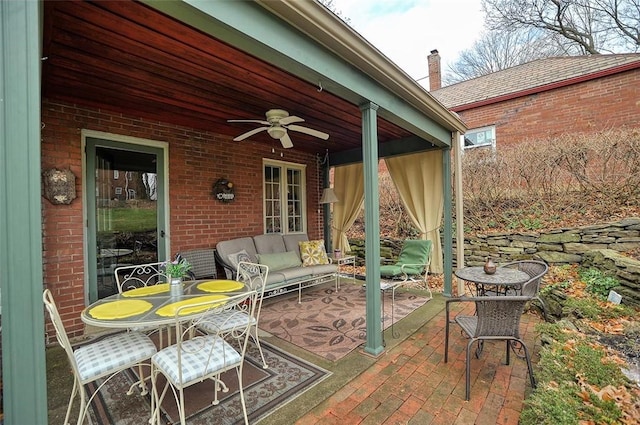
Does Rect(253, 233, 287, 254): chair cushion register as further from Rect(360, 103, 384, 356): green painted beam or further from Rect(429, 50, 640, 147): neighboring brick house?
Rect(429, 50, 640, 147): neighboring brick house

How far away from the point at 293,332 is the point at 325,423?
4.56ft

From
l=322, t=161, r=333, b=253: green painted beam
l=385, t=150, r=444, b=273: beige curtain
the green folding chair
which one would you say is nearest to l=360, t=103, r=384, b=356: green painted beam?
the green folding chair

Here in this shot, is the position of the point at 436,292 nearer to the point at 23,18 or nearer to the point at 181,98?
the point at 181,98

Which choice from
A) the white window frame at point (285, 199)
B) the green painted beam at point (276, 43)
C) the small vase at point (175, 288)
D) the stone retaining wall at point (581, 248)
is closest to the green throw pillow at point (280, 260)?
the white window frame at point (285, 199)

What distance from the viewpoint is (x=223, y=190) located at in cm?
455

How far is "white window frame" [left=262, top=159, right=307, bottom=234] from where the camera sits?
17.6 ft

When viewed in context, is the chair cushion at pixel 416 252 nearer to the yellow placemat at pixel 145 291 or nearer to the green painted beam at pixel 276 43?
the green painted beam at pixel 276 43

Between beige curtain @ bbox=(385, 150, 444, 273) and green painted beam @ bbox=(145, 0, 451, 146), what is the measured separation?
2.45 meters

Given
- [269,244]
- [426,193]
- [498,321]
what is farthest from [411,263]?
[498,321]

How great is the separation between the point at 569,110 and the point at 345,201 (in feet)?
18.5

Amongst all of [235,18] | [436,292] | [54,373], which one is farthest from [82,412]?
[436,292]

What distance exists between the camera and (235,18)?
162 centimetres

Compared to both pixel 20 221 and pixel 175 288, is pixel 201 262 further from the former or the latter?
pixel 20 221

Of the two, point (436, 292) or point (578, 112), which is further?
point (578, 112)
